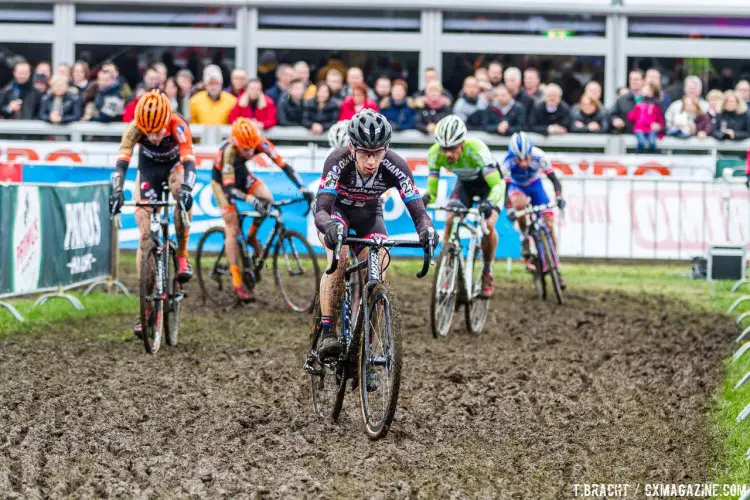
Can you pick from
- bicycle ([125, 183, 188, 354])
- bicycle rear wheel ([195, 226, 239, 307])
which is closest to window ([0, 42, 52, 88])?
bicycle rear wheel ([195, 226, 239, 307])

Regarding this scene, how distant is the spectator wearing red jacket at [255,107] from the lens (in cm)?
1986

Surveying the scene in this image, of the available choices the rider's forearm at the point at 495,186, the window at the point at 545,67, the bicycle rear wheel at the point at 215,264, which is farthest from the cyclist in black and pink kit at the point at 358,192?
the window at the point at 545,67

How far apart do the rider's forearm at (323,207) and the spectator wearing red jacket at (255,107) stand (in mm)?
11880

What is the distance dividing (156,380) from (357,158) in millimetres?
2887

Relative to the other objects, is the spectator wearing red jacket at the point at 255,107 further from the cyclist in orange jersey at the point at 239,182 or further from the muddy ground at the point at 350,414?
the muddy ground at the point at 350,414

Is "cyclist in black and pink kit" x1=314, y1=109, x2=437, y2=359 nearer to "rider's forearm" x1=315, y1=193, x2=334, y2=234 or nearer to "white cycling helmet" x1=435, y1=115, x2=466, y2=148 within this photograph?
"rider's forearm" x1=315, y1=193, x2=334, y2=234

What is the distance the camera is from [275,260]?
14.3 meters

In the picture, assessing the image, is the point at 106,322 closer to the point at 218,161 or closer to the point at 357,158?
the point at 218,161

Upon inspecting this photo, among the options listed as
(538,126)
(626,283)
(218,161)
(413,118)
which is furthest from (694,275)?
(218,161)

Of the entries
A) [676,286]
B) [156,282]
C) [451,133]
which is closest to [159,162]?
[156,282]

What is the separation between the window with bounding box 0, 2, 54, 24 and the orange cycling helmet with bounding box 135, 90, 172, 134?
11707 mm

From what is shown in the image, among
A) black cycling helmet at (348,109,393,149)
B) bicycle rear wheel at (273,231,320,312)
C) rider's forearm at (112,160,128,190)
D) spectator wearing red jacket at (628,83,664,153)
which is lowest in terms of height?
bicycle rear wheel at (273,231,320,312)

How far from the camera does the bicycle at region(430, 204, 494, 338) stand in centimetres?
1227

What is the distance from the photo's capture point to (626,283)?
706 inches
